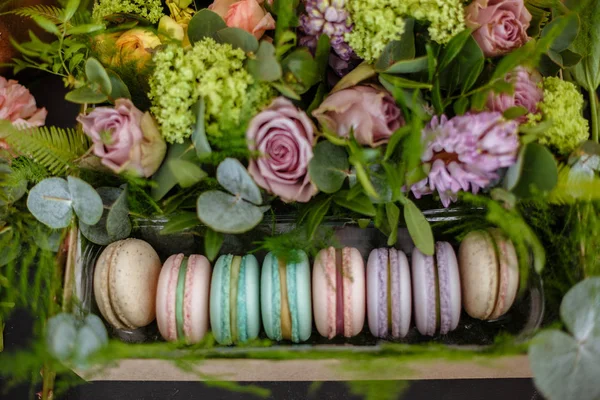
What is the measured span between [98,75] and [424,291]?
46 centimetres

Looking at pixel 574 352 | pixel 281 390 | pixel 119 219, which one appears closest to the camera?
pixel 574 352

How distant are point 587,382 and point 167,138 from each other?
0.52 m

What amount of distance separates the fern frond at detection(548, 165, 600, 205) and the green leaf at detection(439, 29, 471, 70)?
0.59 feet

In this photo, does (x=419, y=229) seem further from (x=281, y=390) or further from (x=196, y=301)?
(x=281, y=390)

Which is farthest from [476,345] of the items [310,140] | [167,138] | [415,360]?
[167,138]

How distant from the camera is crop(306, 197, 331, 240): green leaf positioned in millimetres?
630

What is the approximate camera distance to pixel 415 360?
0.58 metres

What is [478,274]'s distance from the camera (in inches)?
24.8

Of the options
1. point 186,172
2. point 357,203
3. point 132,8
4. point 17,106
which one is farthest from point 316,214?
point 17,106

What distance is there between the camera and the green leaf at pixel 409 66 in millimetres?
584

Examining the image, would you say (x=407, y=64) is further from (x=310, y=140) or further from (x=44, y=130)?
(x=44, y=130)

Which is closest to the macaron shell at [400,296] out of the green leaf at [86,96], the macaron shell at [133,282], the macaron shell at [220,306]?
the macaron shell at [220,306]

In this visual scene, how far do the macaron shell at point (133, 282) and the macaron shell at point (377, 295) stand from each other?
27 centimetres

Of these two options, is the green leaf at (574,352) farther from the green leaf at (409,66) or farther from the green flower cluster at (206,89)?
the green flower cluster at (206,89)
